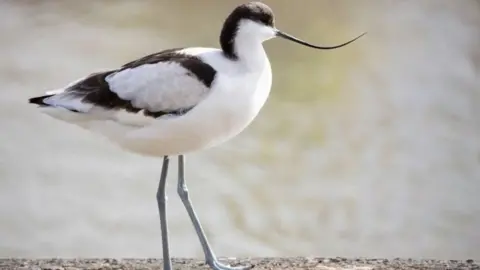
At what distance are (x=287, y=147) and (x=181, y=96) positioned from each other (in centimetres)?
147

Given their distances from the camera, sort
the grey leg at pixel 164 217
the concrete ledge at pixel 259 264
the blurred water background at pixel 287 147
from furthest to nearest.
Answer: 1. the blurred water background at pixel 287 147
2. the concrete ledge at pixel 259 264
3. the grey leg at pixel 164 217

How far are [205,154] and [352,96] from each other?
64 cm

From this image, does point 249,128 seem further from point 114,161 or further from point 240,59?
point 240,59

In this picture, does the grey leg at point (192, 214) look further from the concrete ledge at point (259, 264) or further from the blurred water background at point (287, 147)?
the blurred water background at point (287, 147)

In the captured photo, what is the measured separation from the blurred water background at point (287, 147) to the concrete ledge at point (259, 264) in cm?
65

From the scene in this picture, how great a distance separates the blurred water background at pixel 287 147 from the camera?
2691mm

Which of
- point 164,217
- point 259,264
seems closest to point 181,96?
point 164,217

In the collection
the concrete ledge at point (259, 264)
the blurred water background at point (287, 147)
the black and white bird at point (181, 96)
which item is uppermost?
the blurred water background at point (287, 147)

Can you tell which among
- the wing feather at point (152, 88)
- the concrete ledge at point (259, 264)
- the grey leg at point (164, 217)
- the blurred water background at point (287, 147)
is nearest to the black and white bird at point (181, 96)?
the wing feather at point (152, 88)

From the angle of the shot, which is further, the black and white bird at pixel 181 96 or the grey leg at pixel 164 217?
the grey leg at pixel 164 217

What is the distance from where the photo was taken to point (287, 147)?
9.89 feet

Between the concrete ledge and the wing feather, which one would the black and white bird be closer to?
the wing feather

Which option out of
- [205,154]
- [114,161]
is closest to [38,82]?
[114,161]

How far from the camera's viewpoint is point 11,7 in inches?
145
